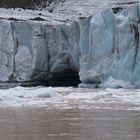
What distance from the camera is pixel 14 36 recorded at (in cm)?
1712

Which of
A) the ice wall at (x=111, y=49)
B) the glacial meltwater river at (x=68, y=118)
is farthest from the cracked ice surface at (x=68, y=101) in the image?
the ice wall at (x=111, y=49)

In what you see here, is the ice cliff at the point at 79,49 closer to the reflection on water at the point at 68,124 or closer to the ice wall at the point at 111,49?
the ice wall at the point at 111,49

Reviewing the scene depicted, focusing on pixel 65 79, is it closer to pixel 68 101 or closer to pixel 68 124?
pixel 68 101

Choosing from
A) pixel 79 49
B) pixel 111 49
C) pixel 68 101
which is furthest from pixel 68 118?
pixel 79 49

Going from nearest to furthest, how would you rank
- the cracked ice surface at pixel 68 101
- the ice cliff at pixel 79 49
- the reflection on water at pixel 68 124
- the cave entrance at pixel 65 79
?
the reflection on water at pixel 68 124, the cracked ice surface at pixel 68 101, the ice cliff at pixel 79 49, the cave entrance at pixel 65 79

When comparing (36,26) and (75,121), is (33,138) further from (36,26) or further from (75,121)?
(36,26)

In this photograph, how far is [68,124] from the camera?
6.25 metres

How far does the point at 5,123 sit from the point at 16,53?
10705 mm

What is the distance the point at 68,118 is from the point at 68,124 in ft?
2.20

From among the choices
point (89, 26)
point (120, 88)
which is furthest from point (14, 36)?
point (120, 88)

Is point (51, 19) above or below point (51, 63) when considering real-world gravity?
above

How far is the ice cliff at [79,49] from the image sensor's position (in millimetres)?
14117

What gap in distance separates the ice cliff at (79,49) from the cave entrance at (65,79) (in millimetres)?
48

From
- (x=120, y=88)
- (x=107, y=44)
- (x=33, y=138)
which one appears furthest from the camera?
(x=107, y=44)
